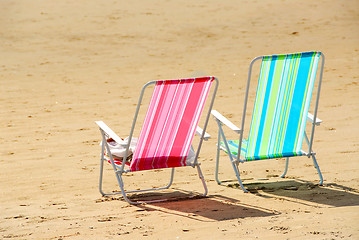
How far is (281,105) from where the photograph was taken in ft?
16.8

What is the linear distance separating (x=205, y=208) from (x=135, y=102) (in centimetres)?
481

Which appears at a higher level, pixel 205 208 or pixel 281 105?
pixel 281 105

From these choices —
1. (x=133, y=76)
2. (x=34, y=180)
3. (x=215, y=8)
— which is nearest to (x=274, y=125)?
(x=34, y=180)

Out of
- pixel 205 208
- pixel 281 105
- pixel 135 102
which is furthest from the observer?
pixel 135 102

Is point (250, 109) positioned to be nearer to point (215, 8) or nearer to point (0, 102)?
point (0, 102)

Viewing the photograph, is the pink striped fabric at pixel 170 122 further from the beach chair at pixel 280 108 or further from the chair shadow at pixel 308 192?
the chair shadow at pixel 308 192

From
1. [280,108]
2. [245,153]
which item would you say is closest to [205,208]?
[245,153]

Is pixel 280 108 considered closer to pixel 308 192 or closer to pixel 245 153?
pixel 245 153

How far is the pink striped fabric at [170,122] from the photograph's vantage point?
4.77 metres

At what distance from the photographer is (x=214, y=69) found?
11.9 meters

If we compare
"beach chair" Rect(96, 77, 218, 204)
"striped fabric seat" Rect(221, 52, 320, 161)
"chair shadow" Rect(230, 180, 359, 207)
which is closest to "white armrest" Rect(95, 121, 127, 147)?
"beach chair" Rect(96, 77, 218, 204)

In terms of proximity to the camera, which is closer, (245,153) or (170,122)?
(170,122)

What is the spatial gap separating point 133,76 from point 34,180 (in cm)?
581

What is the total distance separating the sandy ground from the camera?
4.45m
